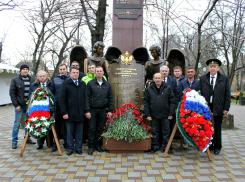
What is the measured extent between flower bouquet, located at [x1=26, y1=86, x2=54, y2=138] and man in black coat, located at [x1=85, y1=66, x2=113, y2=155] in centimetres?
78

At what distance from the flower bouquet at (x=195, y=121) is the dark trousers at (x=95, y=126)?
154cm

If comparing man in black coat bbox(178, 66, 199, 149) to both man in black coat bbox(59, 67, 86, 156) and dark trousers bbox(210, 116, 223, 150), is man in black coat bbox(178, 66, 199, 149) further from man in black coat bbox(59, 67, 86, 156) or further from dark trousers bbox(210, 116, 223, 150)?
man in black coat bbox(59, 67, 86, 156)

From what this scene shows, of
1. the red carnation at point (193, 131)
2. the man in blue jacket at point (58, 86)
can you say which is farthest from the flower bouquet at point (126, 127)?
the man in blue jacket at point (58, 86)

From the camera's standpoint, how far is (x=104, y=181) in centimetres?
Answer: 302

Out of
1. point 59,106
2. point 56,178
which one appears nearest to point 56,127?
point 59,106

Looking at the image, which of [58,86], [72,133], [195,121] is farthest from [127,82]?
[195,121]

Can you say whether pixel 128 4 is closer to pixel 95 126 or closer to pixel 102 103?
pixel 102 103

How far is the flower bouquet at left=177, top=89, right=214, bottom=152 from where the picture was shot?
12.3ft

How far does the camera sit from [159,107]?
13.6 feet

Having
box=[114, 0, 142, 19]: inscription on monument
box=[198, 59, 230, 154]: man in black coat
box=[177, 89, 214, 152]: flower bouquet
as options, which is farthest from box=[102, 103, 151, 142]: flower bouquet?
box=[114, 0, 142, 19]: inscription on monument

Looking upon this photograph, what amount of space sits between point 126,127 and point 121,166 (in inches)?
30.8

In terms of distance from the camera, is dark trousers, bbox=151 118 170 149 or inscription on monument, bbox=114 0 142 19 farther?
inscription on monument, bbox=114 0 142 19

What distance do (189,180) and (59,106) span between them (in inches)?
109

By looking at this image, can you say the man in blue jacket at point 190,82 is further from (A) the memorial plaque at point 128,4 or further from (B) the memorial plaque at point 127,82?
(A) the memorial plaque at point 128,4
